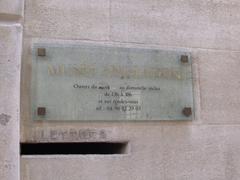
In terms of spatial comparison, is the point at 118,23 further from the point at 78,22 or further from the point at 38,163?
the point at 38,163

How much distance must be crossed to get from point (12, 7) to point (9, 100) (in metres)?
0.74

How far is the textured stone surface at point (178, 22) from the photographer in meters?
3.51

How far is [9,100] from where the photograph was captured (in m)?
3.01

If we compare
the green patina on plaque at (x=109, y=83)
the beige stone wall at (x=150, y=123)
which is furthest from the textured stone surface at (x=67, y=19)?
the green patina on plaque at (x=109, y=83)

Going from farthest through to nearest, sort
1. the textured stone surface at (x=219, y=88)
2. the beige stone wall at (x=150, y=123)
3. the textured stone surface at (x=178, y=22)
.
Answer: the textured stone surface at (x=219, y=88)
the textured stone surface at (x=178, y=22)
the beige stone wall at (x=150, y=123)

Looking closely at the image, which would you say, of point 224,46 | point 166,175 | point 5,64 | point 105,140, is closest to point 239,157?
point 166,175

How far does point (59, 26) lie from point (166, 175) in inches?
60.0

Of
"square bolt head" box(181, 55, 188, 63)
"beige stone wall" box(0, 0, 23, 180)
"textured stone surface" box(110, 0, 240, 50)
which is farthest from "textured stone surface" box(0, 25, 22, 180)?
"square bolt head" box(181, 55, 188, 63)

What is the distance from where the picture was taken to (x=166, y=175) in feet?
11.1

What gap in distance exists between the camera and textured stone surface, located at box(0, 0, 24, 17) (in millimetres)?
3129

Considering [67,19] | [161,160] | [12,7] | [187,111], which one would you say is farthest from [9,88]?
[187,111]

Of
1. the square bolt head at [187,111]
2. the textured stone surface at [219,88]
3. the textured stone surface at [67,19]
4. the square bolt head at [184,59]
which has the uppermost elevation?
the textured stone surface at [67,19]

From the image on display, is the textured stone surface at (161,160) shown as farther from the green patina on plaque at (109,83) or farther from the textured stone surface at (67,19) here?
the textured stone surface at (67,19)

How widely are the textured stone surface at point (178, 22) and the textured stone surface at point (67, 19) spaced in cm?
11
